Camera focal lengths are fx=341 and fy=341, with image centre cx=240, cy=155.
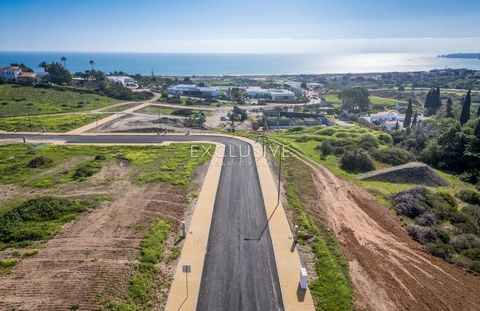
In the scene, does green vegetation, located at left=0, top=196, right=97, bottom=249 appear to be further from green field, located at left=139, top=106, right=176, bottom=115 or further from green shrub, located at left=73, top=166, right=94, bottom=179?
green field, located at left=139, top=106, right=176, bottom=115

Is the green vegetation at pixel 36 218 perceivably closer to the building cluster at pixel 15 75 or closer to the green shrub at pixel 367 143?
the green shrub at pixel 367 143

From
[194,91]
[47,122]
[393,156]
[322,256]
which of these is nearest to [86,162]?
[47,122]

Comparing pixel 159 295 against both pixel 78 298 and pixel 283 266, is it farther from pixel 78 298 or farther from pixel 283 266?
pixel 283 266

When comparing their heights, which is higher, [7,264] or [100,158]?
[100,158]

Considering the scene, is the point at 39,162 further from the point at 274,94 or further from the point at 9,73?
the point at 274,94

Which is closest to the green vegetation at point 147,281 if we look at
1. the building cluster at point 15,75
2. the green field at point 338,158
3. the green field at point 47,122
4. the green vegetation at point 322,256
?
the green vegetation at point 322,256

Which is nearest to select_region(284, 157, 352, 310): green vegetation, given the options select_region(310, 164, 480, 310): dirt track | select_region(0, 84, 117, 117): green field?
select_region(310, 164, 480, 310): dirt track
